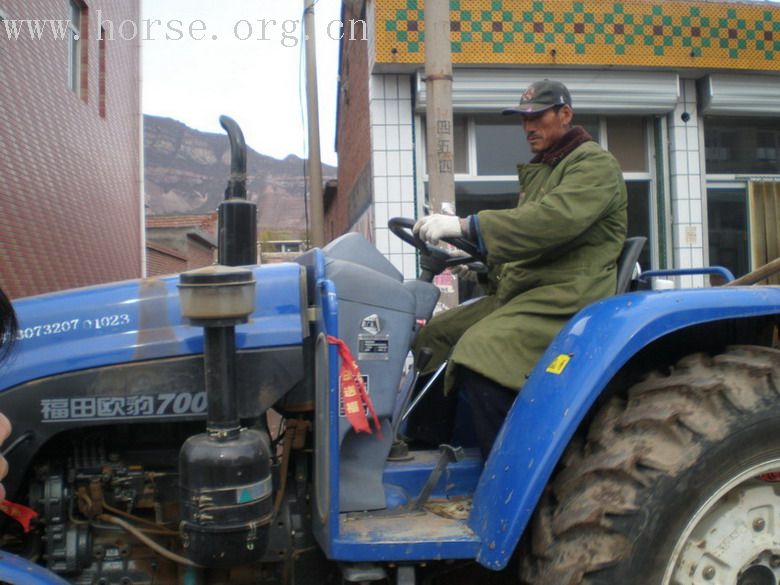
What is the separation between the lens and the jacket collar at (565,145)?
2770 millimetres

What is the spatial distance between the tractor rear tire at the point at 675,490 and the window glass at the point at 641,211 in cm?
734

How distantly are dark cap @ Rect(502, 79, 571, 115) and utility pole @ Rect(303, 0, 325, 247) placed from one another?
7.44 metres

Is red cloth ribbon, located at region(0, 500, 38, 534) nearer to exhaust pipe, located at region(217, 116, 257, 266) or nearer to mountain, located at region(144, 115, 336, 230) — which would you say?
exhaust pipe, located at region(217, 116, 257, 266)

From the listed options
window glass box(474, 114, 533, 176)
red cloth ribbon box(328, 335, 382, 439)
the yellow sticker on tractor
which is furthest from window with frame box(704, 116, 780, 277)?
red cloth ribbon box(328, 335, 382, 439)

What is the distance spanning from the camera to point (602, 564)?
1.98 m

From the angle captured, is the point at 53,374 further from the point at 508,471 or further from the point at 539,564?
the point at 539,564

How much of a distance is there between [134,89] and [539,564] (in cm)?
1660

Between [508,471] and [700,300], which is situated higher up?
[700,300]

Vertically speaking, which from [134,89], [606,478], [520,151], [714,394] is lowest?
[606,478]

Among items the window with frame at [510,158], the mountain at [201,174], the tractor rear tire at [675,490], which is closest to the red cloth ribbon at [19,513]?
the tractor rear tire at [675,490]

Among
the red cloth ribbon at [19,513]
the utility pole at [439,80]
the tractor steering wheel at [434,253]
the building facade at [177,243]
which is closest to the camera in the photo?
the red cloth ribbon at [19,513]

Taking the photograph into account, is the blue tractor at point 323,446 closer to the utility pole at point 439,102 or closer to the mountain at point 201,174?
the utility pole at point 439,102

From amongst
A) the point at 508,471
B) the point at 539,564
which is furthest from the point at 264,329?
the point at 539,564

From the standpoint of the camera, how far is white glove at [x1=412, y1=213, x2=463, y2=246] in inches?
100
